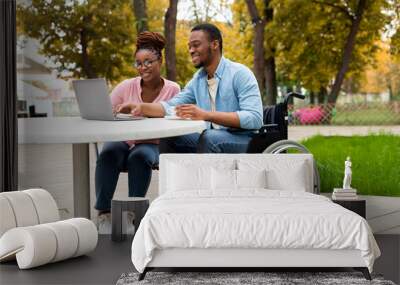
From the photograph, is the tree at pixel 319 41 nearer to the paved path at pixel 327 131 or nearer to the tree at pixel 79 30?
the paved path at pixel 327 131

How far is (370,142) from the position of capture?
5895mm

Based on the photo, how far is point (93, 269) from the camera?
4.10 m

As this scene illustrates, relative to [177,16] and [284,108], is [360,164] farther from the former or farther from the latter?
[177,16]

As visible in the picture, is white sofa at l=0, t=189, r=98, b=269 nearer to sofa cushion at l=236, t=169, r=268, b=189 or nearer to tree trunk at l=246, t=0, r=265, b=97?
sofa cushion at l=236, t=169, r=268, b=189

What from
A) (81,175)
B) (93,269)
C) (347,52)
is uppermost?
(347,52)

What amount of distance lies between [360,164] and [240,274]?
243 centimetres

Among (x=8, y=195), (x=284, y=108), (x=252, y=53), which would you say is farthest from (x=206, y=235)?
(x=252, y=53)

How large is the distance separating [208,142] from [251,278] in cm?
165

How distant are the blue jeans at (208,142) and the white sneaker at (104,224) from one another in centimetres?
64

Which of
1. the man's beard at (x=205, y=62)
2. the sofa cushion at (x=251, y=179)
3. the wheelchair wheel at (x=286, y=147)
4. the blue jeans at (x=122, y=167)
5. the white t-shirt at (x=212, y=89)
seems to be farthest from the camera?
the man's beard at (x=205, y=62)

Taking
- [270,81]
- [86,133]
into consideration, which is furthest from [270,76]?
[86,133]

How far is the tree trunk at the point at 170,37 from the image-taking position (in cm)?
566

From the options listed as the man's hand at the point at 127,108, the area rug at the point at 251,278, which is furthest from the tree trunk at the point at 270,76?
the area rug at the point at 251,278

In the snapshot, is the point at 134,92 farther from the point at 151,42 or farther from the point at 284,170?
the point at 284,170
